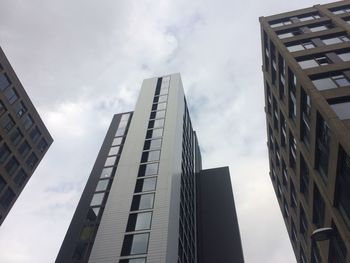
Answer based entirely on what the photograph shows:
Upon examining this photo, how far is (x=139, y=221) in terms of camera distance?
1642 inches

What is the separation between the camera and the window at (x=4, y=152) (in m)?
44.1

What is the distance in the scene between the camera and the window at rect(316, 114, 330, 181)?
20.2 meters

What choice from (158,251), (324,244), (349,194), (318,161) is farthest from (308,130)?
(158,251)

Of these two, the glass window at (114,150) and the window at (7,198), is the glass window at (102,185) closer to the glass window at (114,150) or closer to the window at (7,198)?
the glass window at (114,150)

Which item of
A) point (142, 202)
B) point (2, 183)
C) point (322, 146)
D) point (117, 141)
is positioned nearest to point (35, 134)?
point (2, 183)

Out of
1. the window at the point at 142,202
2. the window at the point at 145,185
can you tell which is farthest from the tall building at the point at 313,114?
the window at the point at 145,185

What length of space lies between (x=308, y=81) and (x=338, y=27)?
11.2 metres

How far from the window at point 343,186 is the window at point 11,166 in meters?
43.8

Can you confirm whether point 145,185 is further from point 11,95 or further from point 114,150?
point 11,95

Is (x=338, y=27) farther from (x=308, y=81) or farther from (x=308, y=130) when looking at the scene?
(x=308, y=130)

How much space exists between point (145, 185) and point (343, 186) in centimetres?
3337

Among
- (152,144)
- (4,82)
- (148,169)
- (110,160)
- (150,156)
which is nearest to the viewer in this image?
(4,82)

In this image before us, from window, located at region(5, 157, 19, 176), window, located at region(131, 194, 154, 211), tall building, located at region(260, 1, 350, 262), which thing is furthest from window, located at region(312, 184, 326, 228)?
window, located at region(5, 157, 19, 176)

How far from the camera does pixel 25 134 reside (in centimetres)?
5006
